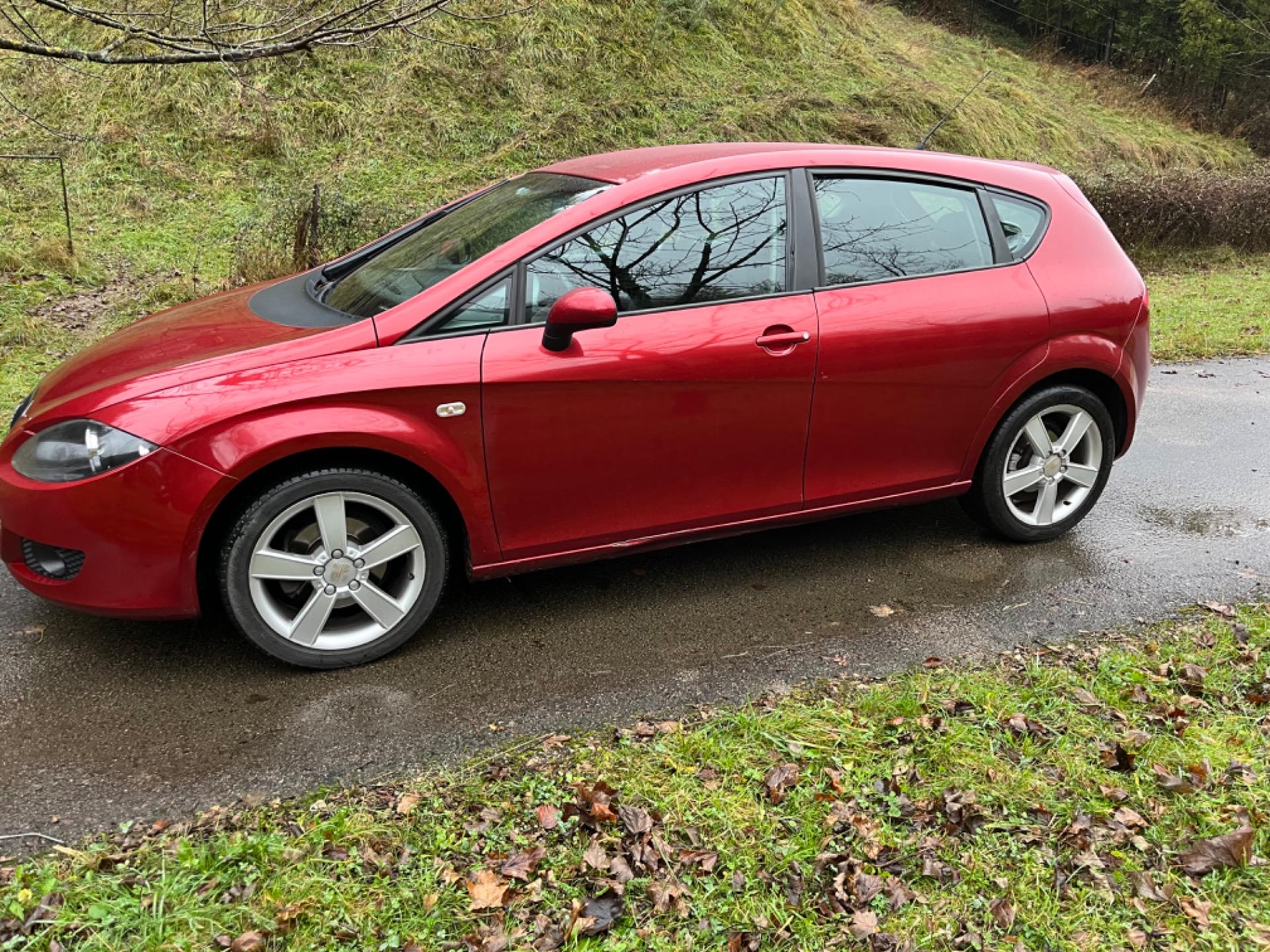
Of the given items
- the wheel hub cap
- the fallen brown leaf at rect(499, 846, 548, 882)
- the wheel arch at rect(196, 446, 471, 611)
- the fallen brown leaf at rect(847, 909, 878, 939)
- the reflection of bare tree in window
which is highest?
the reflection of bare tree in window

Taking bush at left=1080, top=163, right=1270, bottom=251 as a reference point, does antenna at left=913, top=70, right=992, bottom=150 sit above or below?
above

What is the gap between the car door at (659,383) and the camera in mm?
3383

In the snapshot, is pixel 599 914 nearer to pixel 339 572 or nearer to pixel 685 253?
pixel 339 572

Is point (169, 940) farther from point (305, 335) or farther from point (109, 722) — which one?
point (305, 335)

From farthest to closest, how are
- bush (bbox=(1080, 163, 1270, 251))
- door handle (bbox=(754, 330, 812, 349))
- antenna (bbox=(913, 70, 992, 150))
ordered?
bush (bbox=(1080, 163, 1270, 251)) → antenna (bbox=(913, 70, 992, 150)) → door handle (bbox=(754, 330, 812, 349))

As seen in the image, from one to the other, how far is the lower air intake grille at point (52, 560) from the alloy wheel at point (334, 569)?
0.54 meters

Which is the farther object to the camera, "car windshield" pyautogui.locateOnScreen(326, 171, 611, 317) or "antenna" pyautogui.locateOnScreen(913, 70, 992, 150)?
"antenna" pyautogui.locateOnScreen(913, 70, 992, 150)

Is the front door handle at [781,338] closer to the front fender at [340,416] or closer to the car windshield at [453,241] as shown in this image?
the car windshield at [453,241]

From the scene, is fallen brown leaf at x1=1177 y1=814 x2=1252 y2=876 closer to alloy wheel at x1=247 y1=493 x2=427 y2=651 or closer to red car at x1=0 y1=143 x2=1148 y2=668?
red car at x1=0 y1=143 x2=1148 y2=668

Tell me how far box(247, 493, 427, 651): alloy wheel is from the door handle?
145 centimetres

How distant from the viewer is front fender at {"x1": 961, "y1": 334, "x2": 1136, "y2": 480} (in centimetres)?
414

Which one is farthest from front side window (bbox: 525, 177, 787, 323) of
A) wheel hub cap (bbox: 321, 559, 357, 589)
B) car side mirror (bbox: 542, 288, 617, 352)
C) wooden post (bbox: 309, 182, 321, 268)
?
wooden post (bbox: 309, 182, 321, 268)

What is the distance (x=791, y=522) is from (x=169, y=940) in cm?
264

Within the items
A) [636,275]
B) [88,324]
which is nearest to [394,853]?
[636,275]
